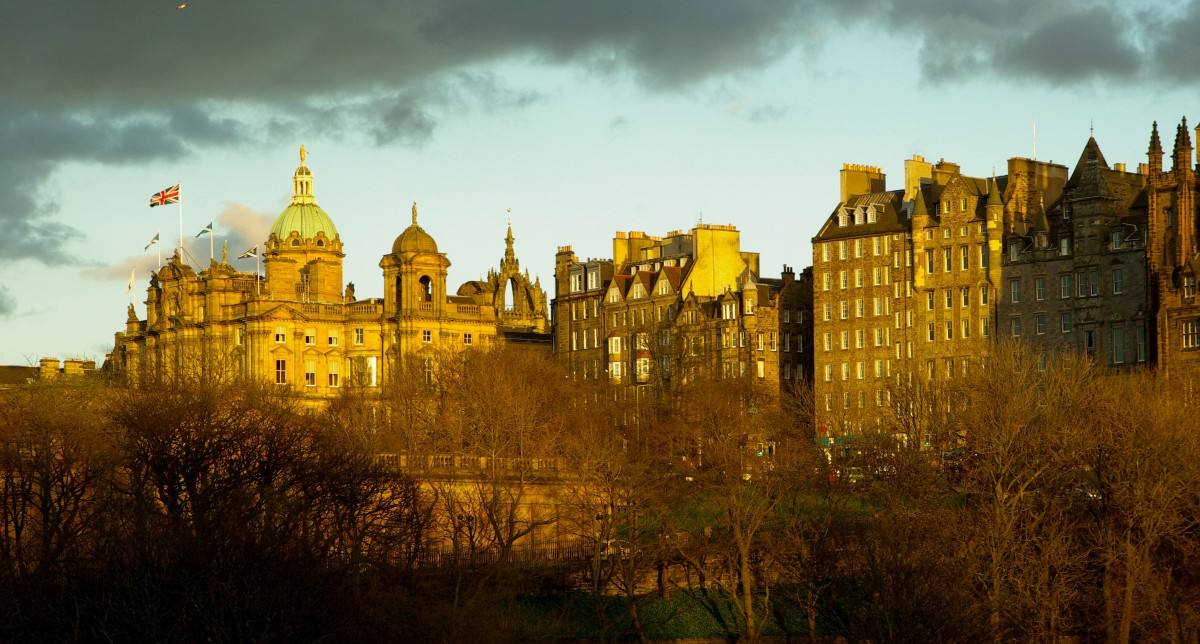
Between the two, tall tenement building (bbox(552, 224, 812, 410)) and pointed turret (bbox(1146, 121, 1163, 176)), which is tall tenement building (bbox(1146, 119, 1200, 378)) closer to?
pointed turret (bbox(1146, 121, 1163, 176))

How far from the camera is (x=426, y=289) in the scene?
631 feet

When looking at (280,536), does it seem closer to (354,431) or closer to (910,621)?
(910,621)

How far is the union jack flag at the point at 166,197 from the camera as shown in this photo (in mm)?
178750

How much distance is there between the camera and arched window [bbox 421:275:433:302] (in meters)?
191

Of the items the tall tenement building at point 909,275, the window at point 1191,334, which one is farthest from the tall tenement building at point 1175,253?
the tall tenement building at point 909,275

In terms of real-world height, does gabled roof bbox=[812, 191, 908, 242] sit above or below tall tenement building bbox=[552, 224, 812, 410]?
above

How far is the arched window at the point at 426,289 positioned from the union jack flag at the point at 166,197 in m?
21.5

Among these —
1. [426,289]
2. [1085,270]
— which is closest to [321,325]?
[426,289]

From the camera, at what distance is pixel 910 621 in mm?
96500

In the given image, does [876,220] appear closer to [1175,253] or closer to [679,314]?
[679,314]

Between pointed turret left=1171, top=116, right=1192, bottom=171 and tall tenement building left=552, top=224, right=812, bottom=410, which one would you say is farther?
tall tenement building left=552, top=224, right=812, bottom=410

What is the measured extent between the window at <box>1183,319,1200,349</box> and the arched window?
2756 inches

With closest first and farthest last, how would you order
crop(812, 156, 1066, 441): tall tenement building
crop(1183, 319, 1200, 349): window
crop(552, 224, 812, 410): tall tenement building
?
crop(1183, 319, 1200, 349): window → crop(812, 156, 1066, 441): tall tenement building → crop(552, 224, 812, 410): tall tenement building

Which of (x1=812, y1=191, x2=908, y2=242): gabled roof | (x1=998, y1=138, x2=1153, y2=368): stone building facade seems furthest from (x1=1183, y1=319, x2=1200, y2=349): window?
(x1=812, y1=191, x2=908, y2=242): gabled roof
